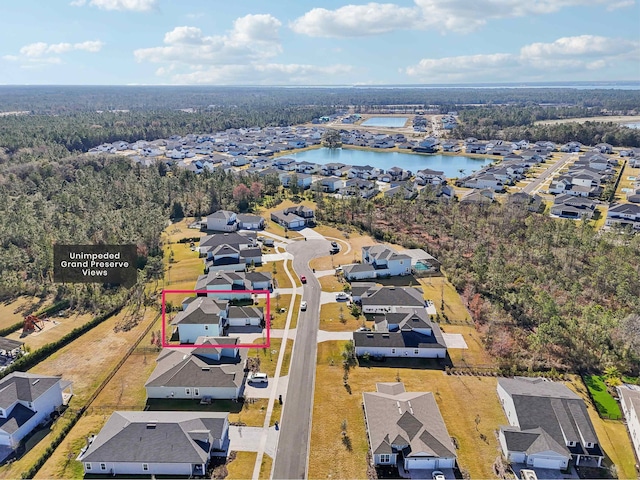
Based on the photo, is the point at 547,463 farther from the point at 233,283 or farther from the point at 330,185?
the point at 330,185

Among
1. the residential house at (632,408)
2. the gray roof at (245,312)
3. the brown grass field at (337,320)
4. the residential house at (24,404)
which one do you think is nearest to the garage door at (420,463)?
the residential house at (632,408)

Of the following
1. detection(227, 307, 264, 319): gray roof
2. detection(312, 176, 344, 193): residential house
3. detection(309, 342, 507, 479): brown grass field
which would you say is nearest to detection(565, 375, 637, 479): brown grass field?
detection(309, 342, 507, 479): brown grass field

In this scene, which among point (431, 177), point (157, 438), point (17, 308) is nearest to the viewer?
point (157, 438)

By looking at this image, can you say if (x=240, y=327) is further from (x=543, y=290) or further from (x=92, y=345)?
(x=543, y=290)

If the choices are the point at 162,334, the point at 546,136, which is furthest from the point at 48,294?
the point at 546,136

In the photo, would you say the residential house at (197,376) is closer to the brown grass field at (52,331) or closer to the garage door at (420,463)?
the brown grass field at (52,331)

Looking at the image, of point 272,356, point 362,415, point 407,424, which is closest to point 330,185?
point 272,356

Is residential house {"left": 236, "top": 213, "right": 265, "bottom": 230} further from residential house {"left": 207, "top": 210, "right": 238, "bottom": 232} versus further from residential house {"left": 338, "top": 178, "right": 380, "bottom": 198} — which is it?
residential house {"left": 338, "top": 178, "right": 380, "bottom": 198}
